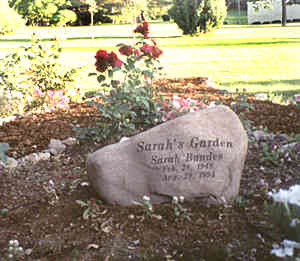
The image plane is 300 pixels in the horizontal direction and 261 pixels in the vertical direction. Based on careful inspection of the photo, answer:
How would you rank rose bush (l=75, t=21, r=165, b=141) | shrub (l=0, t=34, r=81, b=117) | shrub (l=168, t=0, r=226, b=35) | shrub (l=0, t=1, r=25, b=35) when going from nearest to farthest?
rose bush (l=75, t=21, r=165, b=141), shrub (l=0, t=34, r=81, b=117), shrub (l=168, t=0, r=226, b=35), shrub (l=0, t=1, r=25, b=35)

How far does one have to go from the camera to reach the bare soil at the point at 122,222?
2.59m

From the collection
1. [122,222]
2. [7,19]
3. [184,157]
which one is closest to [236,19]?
[7,19]

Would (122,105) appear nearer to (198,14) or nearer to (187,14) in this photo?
(198,14)

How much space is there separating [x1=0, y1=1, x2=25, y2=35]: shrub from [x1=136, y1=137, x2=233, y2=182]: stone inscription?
21.6m

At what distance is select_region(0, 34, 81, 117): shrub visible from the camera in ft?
20.0

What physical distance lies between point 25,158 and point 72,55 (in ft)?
37.9

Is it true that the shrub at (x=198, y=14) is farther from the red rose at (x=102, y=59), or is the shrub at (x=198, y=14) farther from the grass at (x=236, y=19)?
the red rose at (x=102, y=59)

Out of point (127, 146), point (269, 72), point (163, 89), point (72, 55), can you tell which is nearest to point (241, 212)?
point (127, 146)

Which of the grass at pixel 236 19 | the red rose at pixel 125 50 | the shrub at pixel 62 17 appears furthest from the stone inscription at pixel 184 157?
the grass at pixel 236 19

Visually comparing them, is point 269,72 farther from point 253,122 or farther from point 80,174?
point 80,174

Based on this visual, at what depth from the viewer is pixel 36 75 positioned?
6758mm

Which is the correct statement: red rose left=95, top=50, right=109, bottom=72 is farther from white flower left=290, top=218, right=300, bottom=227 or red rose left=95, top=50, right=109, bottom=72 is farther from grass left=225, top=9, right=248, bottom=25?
grass left=225, top=9, right=248, bottom=25

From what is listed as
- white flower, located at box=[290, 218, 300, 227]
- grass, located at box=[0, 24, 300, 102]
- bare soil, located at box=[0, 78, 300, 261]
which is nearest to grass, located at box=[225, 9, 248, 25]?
grass, located at box=[0, 24, 300, 102]

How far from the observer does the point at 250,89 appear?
7508 millimetres
